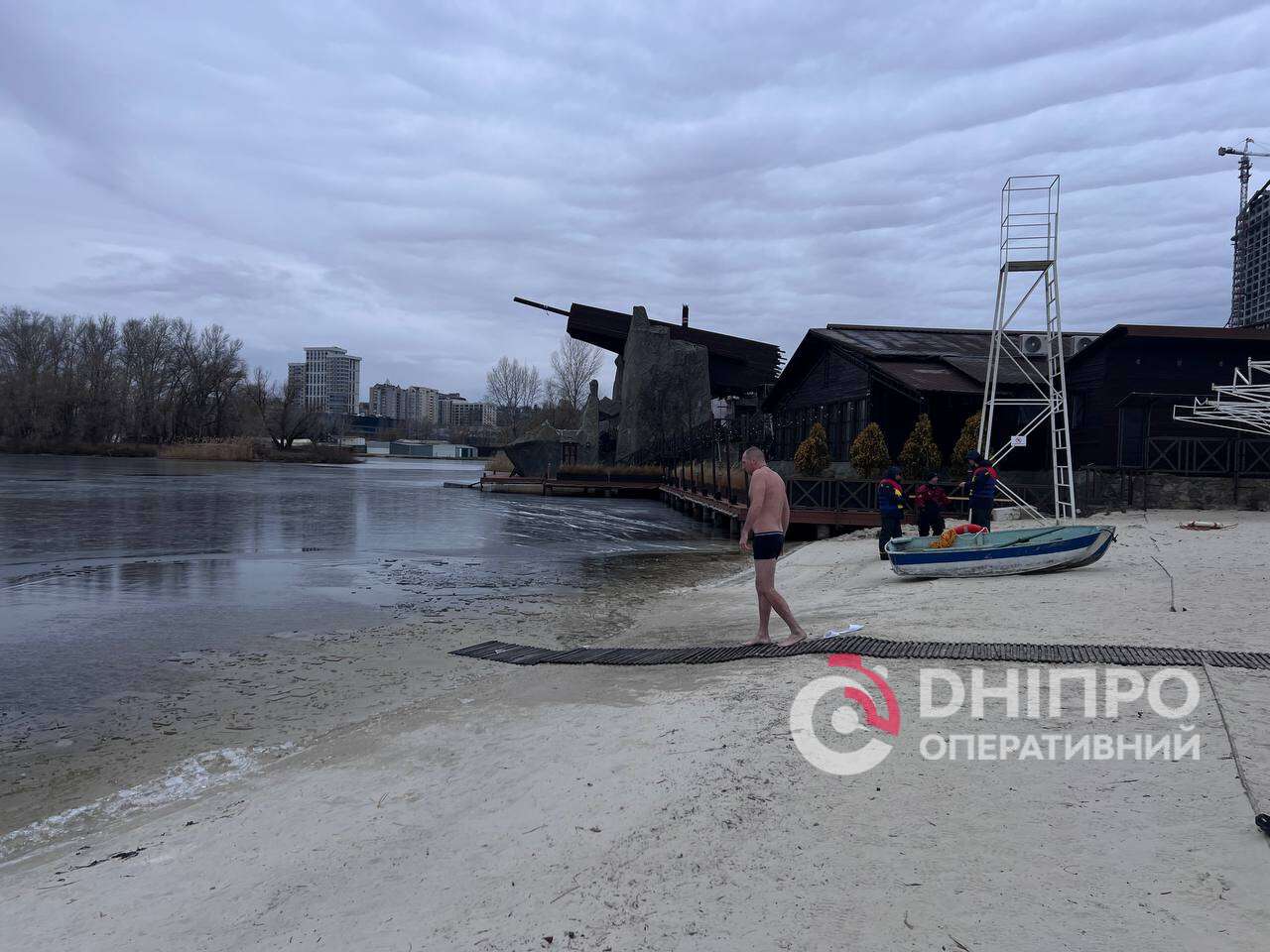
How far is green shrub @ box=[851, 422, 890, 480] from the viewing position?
78.7ft

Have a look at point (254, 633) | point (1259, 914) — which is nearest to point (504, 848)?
point (1259, 914)

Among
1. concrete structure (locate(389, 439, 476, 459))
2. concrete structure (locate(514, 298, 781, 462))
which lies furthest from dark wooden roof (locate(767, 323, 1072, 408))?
concrete structure (locate(389, 439, 476, 459))

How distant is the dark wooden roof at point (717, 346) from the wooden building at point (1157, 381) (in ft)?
112

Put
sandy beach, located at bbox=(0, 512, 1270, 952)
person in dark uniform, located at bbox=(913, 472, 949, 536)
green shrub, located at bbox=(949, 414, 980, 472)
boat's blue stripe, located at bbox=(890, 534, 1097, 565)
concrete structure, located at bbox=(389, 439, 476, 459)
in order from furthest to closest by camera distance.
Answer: concrete structure, located at bbox=(389, 439, 476, 459) → green shrub, located at bbox=(949, 414, 980, 472) → person in dark uniform, located at bbox=(913, 472, 949, 536) → boat's blue stripe, located at bbox=(890, 534, 1097, 565) → sandy beach, located at bbox=(0, 512, 1270, 952)

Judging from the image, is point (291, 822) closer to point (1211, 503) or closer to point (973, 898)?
point (973, 898)

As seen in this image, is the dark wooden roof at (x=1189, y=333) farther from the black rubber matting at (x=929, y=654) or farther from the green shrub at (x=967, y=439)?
the black rubber matting at (x=929, y=654)

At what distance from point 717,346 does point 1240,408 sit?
4108cm

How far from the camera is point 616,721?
629 centimetres


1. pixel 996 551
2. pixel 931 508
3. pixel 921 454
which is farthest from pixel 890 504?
pixel 921 454

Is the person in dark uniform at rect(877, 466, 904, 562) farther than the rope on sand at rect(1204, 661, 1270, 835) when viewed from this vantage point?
Yes

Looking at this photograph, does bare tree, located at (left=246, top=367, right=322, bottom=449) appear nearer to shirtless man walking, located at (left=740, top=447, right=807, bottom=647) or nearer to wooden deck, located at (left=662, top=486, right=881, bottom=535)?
wooden deck, located at (left=662, top=486, right=881, bottom=535)

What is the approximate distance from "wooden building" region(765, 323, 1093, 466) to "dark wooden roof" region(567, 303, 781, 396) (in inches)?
924

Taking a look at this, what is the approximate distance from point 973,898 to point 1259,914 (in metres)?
1.00

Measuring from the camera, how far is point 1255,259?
192ft
